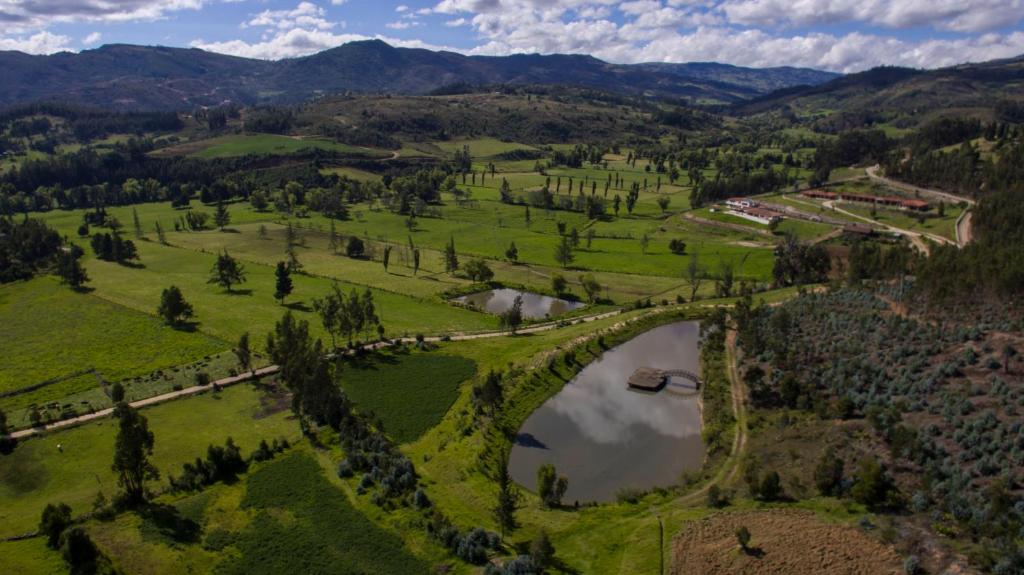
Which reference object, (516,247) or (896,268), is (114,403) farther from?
(896,268)

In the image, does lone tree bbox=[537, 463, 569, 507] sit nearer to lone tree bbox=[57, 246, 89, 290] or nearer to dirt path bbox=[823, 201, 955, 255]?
dirt path bbox=[823, 201, 955, 255]

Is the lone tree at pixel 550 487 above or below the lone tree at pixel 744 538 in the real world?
below

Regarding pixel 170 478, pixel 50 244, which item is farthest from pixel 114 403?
pixel 50 244

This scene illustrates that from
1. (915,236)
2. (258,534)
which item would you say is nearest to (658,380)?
(258,534)

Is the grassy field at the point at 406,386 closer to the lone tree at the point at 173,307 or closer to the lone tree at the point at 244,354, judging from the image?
the lone tree at the point at 244,354

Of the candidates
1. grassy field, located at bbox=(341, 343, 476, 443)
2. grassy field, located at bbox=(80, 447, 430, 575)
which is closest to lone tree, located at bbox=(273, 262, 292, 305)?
grassy field, located at bbox=(341, 343, 476, 443)

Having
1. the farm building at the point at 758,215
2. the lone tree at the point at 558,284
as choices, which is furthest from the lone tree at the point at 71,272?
the farm building at the point at 758,215

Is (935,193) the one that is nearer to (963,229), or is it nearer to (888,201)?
(888,201)
